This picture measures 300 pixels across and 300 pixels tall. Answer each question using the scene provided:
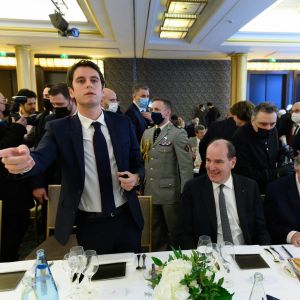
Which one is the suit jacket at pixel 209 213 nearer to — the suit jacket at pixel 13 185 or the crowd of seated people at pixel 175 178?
the crowd of seated people at pixel 175 178

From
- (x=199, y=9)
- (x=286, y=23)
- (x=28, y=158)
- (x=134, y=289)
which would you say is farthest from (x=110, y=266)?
(x=286, y=23)

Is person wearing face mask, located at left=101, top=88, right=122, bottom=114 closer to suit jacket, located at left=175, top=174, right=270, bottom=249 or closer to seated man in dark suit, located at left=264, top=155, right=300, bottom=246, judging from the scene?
suit jacket, located at left=175, top=174, right=270, bottom=249

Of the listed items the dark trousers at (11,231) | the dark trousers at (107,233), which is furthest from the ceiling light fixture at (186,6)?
the dark trousers at (107,233)

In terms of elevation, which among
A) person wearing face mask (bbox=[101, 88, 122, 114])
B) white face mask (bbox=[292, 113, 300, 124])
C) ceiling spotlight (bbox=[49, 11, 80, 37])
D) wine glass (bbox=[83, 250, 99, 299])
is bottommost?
wine glass (bbox=[83, 250, 99, 299])

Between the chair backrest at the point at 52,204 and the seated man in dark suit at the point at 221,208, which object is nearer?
the seated man in dark suit at the point at 221,208

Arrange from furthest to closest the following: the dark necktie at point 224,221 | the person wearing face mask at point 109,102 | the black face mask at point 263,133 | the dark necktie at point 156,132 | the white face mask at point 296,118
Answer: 1. the white face mask at point 296,118
2. the person wearing face mask at point 109,102
3. the dark necktie at point 156,132
4. the black face mask at point 263,133
5. the dark necktie at point 224,221

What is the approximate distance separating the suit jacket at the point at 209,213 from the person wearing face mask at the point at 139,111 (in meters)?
1.58

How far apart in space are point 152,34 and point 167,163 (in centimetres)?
421

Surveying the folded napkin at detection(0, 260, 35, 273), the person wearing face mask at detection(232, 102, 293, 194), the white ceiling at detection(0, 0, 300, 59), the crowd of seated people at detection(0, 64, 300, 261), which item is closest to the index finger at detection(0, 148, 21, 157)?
the crowd of seated people at detection(0, 64, 300, 261)

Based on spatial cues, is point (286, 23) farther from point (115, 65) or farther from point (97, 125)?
point (97, 125)

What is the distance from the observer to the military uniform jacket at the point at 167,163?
2676mm

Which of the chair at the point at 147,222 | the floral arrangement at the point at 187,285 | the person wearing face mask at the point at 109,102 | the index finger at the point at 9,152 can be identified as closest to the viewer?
the floral arrangement at the point at 187,285

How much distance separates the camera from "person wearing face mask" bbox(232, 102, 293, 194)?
8.21ft

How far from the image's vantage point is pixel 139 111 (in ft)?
11.6
